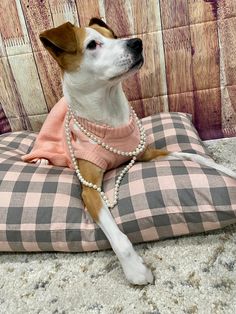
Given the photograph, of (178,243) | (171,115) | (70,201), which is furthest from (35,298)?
(171,115)

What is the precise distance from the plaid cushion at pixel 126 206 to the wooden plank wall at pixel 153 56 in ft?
1.57

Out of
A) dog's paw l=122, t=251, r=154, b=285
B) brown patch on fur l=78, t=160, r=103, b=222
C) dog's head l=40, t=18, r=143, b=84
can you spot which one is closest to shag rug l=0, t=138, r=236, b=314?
dog's paw l=122, t=251, r=154, b=285

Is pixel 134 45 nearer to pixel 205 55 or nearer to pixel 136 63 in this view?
pixel 136 63

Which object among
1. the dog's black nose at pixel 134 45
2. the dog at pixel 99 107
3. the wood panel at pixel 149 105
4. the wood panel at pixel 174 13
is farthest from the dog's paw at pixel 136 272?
the wood panel at pixel 174 13

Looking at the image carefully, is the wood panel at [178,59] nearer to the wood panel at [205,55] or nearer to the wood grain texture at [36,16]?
the wood panel at [205,55]

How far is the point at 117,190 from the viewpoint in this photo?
107 centimetres

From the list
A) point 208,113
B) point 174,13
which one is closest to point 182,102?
point 208,113

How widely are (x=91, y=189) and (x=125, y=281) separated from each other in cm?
29

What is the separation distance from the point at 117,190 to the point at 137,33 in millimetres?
676

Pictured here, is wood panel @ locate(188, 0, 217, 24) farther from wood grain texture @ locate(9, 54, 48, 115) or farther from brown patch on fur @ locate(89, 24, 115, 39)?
wood grain texture @ locate(9, 54, 48, 115)

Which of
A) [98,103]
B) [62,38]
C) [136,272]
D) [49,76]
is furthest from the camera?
[49,76]

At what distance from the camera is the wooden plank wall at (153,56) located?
136 cm

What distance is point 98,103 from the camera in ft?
3.63

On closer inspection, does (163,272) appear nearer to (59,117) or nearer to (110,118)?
(110,118)
